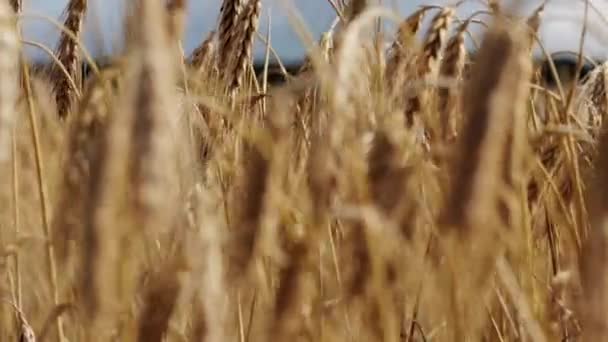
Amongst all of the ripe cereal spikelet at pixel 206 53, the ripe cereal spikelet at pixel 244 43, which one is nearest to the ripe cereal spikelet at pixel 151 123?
the ripe cereal spikelet at pixel 244 43

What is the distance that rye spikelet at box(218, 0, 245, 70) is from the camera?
Result: 1.25 meters

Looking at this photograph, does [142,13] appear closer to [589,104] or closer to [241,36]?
[241,36]

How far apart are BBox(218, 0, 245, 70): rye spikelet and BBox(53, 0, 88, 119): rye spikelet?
0.64ft

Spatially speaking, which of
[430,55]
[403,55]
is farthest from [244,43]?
[430,55]

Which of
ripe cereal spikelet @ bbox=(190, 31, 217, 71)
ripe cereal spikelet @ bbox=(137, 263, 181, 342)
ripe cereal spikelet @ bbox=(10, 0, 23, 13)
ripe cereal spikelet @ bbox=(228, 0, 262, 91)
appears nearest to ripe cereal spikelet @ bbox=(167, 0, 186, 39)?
ripe cereal spikelet @ bbox=(137, 263, 181, 342)

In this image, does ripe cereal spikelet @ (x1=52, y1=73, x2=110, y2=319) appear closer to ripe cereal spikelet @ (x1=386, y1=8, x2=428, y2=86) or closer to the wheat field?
the wheat field

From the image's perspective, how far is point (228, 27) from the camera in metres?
1.31

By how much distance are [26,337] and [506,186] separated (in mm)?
446

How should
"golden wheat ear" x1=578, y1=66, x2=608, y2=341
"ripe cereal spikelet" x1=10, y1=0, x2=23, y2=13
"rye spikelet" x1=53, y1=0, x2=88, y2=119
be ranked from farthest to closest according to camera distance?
"rye spikelet" x1=53, y1=0, x2=88, y2=119 → "ripe cereal spikelet" x1=10, y1=0, x2=23, y2=13 → "golden wheat ear" x1=578, y1=66, x2=608, y2=341

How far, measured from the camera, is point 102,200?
1.23 feet

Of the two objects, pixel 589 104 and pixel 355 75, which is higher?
pixel 355 75

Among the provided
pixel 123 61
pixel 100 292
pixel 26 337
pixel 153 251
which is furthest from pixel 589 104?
pixel 100 292

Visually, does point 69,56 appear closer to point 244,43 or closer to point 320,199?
point 244,43

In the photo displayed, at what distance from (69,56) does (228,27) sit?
230 millimetres
